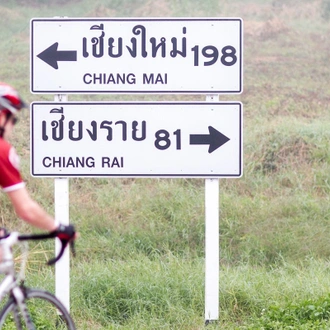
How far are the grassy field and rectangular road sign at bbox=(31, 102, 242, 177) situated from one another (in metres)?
0.96

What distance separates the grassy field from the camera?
591cm

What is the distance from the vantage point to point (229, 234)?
8211 millimetres

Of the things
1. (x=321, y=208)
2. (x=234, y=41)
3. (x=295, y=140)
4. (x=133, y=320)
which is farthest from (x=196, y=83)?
(x=295, y=140)

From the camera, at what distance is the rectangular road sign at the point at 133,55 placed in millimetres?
5973

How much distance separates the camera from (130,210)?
8859mm

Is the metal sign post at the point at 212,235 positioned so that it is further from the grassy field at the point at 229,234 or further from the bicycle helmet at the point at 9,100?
the bicycle helmet at the point at 9,100

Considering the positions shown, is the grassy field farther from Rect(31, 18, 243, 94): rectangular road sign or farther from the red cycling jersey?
the red cycling jersey

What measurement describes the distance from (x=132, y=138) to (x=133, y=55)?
2.08 feet

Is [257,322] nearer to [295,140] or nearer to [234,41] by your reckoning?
[234,41]

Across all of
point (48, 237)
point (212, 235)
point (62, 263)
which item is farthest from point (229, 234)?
point (48, 237)

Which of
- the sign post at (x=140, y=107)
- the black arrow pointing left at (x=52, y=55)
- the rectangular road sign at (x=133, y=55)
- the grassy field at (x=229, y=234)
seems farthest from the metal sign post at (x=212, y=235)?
the black arrow pointing left at (x=52, y=55)

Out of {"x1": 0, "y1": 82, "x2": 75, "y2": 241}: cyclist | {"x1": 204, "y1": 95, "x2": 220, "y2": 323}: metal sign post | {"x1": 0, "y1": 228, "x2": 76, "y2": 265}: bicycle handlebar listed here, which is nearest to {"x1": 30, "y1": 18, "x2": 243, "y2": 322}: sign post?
{"x1": 204, "y1": 95, "x2": 220, "y2": 323}: metal sign post

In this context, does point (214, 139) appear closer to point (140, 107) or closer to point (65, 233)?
point (140, 107)

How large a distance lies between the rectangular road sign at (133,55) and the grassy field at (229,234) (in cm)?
155
